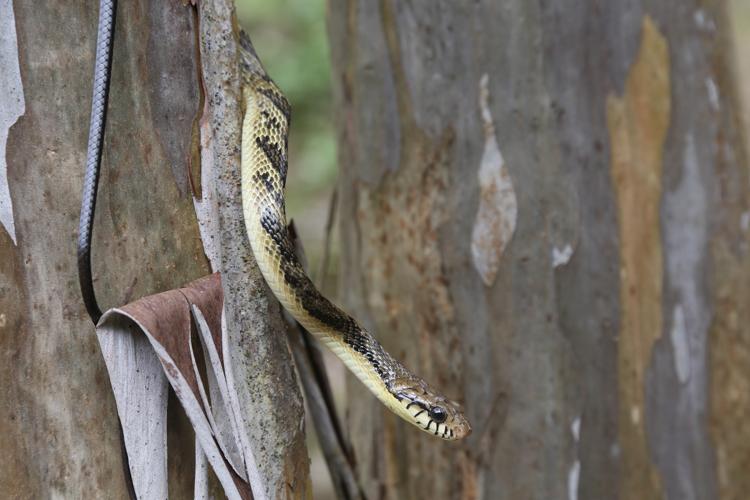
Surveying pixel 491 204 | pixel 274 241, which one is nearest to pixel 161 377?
pixel 274 241

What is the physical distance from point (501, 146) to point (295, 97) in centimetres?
599

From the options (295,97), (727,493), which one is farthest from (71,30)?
(295,97)

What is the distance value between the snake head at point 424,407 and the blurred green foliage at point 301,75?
229 inches

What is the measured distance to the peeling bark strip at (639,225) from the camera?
9.66 ft

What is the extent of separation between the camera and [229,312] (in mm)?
1692

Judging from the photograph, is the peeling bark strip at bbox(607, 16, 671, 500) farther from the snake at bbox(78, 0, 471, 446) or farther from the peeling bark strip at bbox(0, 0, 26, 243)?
the peeling bark strip at bbox(0, 0, 26, 243)

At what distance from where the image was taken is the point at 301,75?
340 inches

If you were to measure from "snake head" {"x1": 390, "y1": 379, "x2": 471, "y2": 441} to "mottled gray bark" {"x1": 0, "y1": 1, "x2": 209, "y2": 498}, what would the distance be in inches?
36.9

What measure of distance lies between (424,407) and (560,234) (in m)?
0.86

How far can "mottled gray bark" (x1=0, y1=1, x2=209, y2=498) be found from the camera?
1453 millimetres

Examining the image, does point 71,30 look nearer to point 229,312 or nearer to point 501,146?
point 229,312

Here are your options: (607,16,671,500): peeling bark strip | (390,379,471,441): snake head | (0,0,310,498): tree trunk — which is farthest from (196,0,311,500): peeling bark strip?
(607,16,671,500): peeling bark strip

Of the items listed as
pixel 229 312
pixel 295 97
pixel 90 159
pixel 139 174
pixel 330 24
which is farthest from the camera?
pixel 295 97

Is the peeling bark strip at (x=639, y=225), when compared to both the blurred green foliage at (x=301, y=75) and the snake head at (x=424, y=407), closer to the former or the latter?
the snake head at (x=424, y=407)
